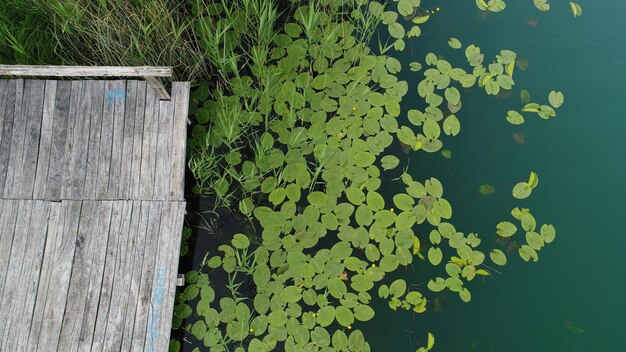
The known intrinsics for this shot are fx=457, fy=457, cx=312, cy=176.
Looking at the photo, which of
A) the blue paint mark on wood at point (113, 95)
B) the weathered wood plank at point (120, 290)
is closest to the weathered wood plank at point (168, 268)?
the weathered wood plank at point (120, 290)

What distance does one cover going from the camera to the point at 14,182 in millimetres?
2141

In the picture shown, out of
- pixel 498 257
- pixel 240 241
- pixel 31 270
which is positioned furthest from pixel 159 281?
pixel 498 257

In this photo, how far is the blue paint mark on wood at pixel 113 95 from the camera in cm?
221

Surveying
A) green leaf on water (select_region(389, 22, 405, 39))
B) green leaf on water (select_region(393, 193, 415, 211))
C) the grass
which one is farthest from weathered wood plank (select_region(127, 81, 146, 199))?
green leaf on water (select_region(389, 22, 405, 39))

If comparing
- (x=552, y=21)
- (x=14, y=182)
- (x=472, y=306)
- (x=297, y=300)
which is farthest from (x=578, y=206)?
(x=14, y=182)

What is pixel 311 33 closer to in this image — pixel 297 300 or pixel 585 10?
pixel 297 300

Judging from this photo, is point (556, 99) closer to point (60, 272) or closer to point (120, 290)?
point (120, 290)

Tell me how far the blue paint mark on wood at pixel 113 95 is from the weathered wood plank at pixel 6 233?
63 cm

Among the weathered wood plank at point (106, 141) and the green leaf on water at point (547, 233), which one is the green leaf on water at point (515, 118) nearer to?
the green leaf on water at point (547, 233)

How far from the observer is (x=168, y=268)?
2025 millimetres

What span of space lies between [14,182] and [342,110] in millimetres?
1639

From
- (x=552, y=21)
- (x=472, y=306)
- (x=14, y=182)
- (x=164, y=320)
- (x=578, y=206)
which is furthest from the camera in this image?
(x=552, y=21)

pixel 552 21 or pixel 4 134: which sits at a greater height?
pixel 552 21

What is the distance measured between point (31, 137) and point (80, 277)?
73cm
